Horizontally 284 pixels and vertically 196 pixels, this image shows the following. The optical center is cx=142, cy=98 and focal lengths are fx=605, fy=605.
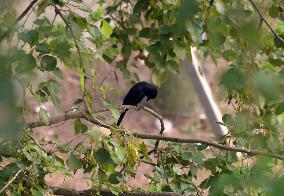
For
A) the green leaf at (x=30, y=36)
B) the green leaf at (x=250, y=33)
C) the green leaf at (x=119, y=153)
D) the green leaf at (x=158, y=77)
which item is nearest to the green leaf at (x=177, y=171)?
the green leaf at (x=119, y=153)

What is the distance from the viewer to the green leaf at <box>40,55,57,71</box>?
6.11ft

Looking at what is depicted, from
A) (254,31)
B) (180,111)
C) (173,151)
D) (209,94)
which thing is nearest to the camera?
(254,31)

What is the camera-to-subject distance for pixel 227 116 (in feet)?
7.48

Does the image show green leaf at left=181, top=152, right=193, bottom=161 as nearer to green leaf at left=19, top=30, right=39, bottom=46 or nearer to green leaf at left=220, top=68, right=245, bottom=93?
A: green leaf at left=19, top=30, right=39, bottom=46

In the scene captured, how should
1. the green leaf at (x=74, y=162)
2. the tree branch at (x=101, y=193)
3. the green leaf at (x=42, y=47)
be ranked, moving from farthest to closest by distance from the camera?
the tree branch at (x=101, y=193) < the green leaf at (x=74, y=162) < the green leaf at (x=42, y=47)

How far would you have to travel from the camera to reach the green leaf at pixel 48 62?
186 centimetres

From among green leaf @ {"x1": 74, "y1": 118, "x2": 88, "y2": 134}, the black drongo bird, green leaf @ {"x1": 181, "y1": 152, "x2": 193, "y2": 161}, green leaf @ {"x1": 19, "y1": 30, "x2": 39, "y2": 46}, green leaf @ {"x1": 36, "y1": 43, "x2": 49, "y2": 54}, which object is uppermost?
the black drongo bird

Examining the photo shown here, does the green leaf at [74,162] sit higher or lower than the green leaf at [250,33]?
higher

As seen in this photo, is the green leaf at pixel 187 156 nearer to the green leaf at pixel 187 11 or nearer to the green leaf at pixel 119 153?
the green leaf at pixel 119 153

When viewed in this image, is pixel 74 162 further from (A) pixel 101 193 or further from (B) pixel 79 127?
(A) pixel 101 193

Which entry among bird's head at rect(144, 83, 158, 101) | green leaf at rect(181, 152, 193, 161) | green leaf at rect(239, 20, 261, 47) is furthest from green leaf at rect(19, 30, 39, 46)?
green leaf at rect(239, 20, 261, 47)

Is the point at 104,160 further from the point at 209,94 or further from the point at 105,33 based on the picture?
the point at 209,94

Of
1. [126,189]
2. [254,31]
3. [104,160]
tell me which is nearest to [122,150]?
[104,160]

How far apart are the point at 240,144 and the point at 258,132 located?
0.09 metres
